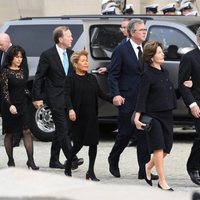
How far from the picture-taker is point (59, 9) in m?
22.3

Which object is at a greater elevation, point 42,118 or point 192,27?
point 192,27

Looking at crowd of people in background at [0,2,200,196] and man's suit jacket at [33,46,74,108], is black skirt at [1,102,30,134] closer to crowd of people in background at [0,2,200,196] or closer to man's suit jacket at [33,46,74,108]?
crowd of people in background at [0,2,200,196]

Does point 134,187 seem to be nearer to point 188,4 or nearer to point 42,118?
point 42,118

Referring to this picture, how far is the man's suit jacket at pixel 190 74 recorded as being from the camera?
7.74 m

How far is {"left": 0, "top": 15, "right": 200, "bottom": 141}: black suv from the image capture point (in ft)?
36.7

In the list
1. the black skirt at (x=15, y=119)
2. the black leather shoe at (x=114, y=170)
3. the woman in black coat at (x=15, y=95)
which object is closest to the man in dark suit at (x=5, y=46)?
the woman in black coat at (x=15, y=95)

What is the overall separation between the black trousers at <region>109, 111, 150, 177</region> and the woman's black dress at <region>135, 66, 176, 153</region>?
2.54 ft

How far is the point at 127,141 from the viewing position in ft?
28.2

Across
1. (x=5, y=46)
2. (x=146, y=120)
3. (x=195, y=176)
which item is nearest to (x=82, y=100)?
(x=146, y=120)

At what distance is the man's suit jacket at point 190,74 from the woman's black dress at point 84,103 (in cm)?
87

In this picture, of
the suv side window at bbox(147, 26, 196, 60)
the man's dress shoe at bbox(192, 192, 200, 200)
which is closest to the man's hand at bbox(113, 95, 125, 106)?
the suv side window at bbox(147, 26, 196, 60)

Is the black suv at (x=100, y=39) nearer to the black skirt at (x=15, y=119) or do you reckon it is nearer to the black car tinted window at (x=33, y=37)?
the black car tinted window at (x=33, y=37)

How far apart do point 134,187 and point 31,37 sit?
32.3ft

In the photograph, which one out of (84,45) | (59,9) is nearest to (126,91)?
(84,45)
